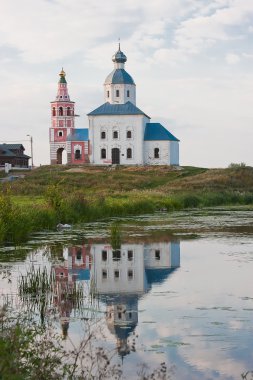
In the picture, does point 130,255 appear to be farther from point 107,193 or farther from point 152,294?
point 107,193

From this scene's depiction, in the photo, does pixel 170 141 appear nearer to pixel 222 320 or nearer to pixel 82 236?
pixel 82 236

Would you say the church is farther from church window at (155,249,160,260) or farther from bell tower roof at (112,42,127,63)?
church window at (155,249,160,260)

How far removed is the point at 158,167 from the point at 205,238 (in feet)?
148

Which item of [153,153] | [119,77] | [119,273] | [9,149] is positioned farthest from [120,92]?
[119,273]

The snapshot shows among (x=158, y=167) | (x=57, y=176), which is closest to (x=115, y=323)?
(x=57, y=176)

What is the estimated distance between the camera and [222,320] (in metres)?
10.6

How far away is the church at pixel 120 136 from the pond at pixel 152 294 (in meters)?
49.1

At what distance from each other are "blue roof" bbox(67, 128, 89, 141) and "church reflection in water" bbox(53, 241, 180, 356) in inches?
2144

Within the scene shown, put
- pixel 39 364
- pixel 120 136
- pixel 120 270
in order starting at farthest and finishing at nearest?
pixel 120 136, pixel 120 270, pixel 39 364

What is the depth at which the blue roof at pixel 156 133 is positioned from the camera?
73.5 m

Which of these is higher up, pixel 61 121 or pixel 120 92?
pixel 120 92

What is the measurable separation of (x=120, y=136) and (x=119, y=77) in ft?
23.0

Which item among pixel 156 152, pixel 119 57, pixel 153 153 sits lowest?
pixel 153 153

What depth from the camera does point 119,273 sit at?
15.7m
